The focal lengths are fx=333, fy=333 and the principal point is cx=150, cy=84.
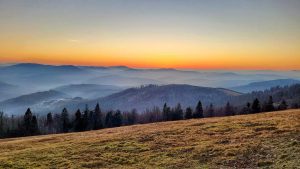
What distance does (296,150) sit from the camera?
27.1 meters

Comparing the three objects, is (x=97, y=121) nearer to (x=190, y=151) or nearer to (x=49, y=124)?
(x=49, y=124)

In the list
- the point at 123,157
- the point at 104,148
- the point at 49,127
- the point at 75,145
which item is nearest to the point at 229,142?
the point at 123,157

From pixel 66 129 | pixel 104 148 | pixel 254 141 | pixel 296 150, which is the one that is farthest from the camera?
pixel 66 129

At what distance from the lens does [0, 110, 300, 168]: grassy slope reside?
90.7ft

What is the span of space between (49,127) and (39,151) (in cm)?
11380

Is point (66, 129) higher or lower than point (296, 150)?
lower

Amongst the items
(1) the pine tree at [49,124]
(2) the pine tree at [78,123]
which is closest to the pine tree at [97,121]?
(2) the pine tree at [78,123]

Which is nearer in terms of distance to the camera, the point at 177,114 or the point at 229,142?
the point at 229,142

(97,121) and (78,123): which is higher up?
(78,123)

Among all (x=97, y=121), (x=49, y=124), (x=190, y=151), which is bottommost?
(x=49, y=124)

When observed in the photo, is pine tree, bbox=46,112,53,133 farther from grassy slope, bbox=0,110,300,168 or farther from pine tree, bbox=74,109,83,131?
grassy slope, bbox=0,110,300,168

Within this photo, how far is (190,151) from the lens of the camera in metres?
32.8

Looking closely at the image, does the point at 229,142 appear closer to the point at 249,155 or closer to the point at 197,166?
the point at 249,155

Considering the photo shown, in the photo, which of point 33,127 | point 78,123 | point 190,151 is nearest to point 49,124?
point 33,127
